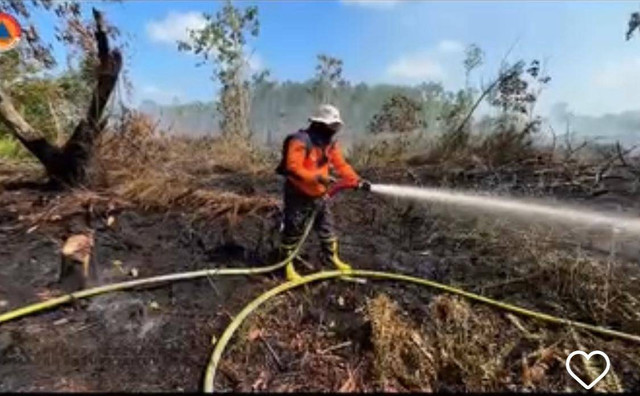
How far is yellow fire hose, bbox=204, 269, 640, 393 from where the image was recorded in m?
4.26

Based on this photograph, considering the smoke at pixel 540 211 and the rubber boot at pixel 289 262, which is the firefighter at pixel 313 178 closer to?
the rubber boot at pixel 289 262

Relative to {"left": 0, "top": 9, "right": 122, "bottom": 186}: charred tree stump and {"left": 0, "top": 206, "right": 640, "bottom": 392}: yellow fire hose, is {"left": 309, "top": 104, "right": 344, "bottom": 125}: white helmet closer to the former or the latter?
{"left": 0, "top": 206, "right": 640, "bottom": 392}: yellow fire hose

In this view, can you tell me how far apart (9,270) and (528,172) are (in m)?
5.96

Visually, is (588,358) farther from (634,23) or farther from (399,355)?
(634,23)

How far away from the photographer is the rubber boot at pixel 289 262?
554 cm

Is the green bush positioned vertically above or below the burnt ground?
above

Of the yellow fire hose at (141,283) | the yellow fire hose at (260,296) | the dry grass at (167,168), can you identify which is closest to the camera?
the yellow fire hose at (260,296)

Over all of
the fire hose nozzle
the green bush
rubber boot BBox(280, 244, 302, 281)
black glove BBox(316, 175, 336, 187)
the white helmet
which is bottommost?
rubber boot BBox(280, 244, 302, 281)

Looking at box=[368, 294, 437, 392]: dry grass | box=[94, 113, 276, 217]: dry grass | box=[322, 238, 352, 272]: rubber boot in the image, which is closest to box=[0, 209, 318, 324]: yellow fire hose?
box=[322, 238, 352, 272]: rubber boot

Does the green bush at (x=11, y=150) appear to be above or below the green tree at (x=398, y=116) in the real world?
below

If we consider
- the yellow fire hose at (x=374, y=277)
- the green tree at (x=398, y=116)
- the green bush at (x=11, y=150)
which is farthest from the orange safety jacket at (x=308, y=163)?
the green tree at (x=398, y=116)

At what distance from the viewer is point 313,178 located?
5414 millimetres

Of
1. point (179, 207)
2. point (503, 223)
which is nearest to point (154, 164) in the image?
point (179, 207)

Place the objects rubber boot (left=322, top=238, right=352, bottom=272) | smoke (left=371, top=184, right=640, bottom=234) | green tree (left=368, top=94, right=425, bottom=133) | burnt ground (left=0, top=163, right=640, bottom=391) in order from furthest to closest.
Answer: green tree (left=368, top=94, right=425, bottom=133) < smoke (left=371, top=184, right=640, bottom=234) < rubber boot (left=322, top=238, right=352, bottom=272) < burnt ground (left=0, top=163, right=640, bottom=391)
